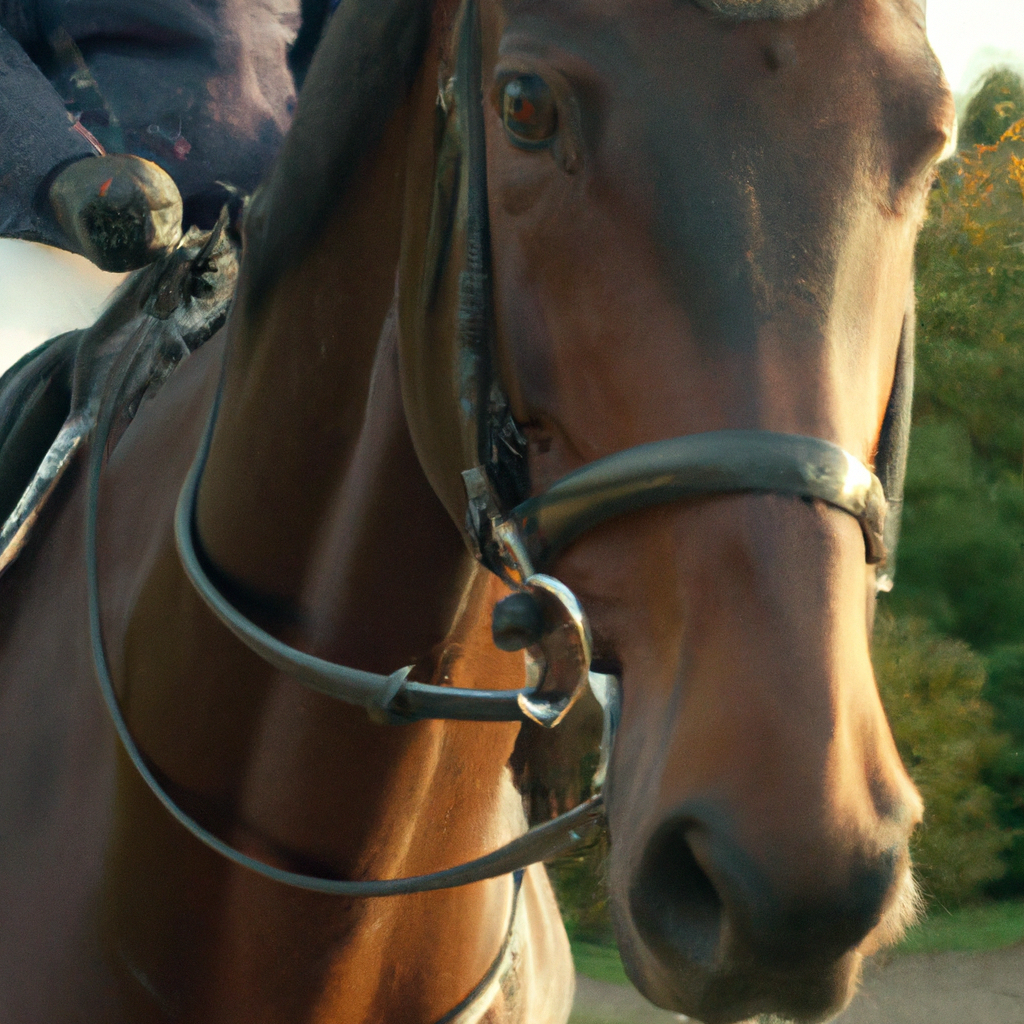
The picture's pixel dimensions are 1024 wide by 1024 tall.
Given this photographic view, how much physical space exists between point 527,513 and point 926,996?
7.36 m

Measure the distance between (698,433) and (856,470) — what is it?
5.8 inches

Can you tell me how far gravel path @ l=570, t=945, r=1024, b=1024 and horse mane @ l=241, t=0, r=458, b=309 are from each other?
6.42 meters

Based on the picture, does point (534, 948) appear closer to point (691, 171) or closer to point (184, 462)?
point (184, 462)

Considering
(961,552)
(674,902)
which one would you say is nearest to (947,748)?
(961,552)

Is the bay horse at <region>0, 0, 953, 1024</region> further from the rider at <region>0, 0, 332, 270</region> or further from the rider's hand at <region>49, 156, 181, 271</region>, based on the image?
the rider at <region>0, 0, 332, 270</region>

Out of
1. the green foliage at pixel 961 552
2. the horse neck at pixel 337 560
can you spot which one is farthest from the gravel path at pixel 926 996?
the horse neck at pixel 337 560

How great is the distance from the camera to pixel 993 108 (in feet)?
39.5

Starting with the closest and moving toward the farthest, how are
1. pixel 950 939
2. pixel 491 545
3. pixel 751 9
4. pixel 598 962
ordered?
pixel 751 9
pixel 491 545
pixel 598 962
pixel 950 939

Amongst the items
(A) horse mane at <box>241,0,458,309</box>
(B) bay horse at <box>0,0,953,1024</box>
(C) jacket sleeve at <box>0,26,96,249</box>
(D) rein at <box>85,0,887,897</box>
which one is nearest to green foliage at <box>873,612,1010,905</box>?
(B) bay horse at <box>0,0,953,1024</box>

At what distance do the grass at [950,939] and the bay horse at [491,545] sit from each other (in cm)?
625

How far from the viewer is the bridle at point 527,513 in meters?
1.09

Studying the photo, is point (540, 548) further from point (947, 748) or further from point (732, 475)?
point (947, 748)

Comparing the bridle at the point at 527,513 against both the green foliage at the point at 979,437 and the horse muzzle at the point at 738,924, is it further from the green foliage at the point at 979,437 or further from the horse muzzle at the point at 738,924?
the green foliage at the point at 979,437

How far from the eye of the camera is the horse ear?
4.94 ft
